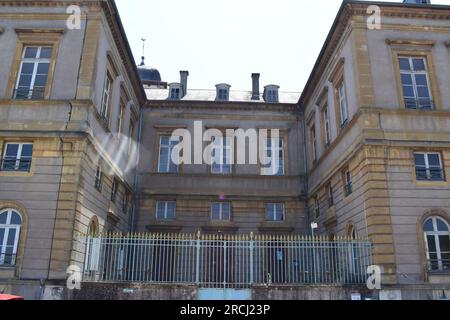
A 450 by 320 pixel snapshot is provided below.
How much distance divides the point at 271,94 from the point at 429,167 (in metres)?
13.5

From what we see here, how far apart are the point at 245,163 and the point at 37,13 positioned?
13.5 m

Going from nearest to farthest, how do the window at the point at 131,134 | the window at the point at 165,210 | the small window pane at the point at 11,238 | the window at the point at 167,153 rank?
the small window pane at the point at 11,238 → the window at the point at 131,134 → the window at the point at 165,210 → the window at the point at 167,153

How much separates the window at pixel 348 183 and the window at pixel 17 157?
40.4ft

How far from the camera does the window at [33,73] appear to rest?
15719mm

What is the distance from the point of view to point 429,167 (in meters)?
15.1

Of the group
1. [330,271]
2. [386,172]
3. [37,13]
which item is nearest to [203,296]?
[330,271]

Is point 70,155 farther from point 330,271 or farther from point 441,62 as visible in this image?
point 441,62

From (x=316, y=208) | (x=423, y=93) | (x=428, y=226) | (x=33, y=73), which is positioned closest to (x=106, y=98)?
(x=33, y=73)

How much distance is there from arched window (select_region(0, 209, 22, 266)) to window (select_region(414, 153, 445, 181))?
14.4m

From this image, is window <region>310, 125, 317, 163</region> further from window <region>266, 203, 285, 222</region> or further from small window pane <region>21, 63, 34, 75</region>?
small window pane <region>21, 63, 34, 75</region>

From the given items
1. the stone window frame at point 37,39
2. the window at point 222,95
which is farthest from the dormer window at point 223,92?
the stone window frame at point 37,39

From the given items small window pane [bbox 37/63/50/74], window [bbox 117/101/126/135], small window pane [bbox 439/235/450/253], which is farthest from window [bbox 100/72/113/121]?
small window pane [bbox 439/235/450/253]

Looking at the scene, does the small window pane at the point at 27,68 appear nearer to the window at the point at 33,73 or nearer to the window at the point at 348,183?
the window at the point at 33,73

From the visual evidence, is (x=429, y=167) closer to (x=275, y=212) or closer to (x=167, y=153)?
(x=275, y=212)
